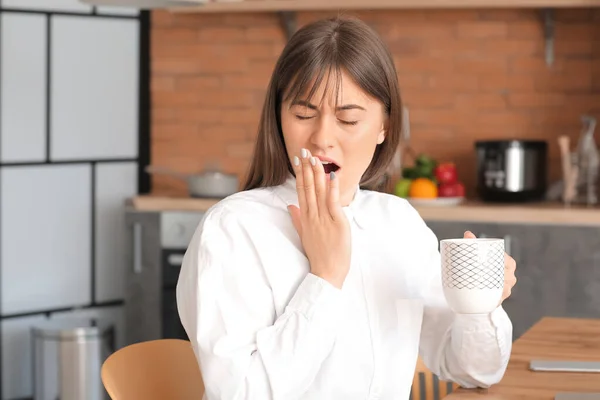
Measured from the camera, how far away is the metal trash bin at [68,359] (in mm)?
3793

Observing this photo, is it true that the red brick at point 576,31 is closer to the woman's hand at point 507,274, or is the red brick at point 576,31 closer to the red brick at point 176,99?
the red brick at point 176,99

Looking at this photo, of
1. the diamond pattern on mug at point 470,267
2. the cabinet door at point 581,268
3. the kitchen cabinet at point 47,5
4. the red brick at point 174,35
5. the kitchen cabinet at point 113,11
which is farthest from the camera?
the red brick at point 174,35

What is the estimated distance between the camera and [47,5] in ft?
13.4

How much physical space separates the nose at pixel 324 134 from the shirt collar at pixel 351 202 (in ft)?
0.54

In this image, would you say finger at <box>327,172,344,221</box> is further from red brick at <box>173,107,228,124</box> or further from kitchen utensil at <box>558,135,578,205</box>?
red brick at <box>173,107,228,124</box>

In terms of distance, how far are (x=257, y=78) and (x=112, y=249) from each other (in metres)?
0.95

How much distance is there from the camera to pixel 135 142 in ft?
14.4

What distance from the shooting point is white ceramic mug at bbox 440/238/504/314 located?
56.5 inches

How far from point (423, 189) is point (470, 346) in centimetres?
219

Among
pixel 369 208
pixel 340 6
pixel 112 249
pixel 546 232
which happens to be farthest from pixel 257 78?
pixel 369 208

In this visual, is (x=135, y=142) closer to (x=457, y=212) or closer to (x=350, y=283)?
(x=457, y=212)

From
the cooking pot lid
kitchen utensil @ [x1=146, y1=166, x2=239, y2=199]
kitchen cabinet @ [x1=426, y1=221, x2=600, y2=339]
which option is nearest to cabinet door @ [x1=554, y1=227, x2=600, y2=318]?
kitchen cabinet @ [x1=426, y1=221, x2=600, y2=339]

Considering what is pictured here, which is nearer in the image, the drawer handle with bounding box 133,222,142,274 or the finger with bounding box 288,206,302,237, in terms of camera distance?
the finger with bounding box 288,206,302,237

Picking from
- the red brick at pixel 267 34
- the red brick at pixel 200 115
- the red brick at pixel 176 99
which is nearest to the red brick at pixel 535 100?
the red brick at pixel 267 34
